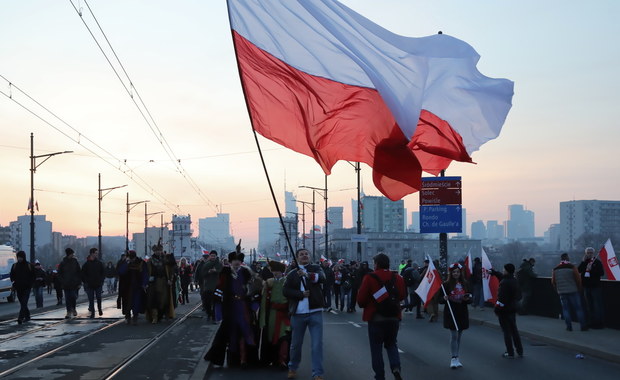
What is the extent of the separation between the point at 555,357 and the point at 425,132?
6.14 metres

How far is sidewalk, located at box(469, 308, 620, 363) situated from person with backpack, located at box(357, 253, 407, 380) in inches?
208

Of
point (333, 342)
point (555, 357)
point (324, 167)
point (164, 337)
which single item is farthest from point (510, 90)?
point (164, 337)

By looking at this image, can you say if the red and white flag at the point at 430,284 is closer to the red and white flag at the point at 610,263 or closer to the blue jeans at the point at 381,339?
the blue jeans at the point at 381,339

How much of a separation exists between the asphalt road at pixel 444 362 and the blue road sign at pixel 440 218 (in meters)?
7.10

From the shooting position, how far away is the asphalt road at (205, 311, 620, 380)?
A: 40.7 ft

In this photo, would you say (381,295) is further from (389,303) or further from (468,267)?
(468,267)

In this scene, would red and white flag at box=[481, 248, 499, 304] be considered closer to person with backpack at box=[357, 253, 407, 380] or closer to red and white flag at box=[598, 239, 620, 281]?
red and white flag at box=[598, 239, 620, 281]

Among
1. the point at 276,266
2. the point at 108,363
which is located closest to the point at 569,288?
the point at 276,266

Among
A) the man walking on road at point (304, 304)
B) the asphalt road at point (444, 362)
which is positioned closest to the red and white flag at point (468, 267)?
the asphalt road at point (444, 362)

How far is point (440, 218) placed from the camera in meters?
26.3

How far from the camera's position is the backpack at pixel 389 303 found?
10.8m

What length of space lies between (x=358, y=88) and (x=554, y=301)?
15.2 m

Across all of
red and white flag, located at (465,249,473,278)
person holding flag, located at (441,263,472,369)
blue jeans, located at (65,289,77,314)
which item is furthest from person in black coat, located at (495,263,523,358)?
blue jeans, located at (65,289,77,314)

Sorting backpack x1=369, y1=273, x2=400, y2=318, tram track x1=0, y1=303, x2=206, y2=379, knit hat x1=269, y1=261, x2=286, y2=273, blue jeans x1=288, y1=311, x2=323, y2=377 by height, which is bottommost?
tram track x1=0, y1=303, x2=206, y2=379
